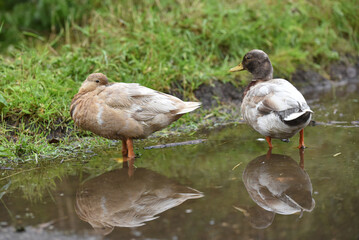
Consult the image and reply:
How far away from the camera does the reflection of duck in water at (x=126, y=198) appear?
11.5 ft

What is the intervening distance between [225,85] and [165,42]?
45.3 inches

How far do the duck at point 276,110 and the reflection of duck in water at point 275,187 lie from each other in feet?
0.86

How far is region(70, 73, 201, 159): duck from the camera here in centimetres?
481

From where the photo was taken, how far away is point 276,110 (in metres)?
4.70

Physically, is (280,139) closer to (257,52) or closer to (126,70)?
(257,52)

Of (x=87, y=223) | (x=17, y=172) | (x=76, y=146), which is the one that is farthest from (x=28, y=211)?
(x=76, y=146)

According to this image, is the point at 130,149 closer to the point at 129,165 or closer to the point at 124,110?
the point at 129,165

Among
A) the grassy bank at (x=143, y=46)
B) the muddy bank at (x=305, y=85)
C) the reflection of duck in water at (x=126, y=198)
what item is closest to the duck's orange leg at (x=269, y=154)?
the reflection of duck in water at (x=126, y=198)

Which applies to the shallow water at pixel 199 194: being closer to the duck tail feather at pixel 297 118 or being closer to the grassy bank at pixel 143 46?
the duck tail feather at pixel 297 118

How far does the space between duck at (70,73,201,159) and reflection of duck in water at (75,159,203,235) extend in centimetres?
49

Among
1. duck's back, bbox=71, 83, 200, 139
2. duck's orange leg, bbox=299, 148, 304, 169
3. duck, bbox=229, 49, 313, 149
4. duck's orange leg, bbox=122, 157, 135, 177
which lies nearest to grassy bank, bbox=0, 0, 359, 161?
duck's back, bbox=71, 83, 200, 139

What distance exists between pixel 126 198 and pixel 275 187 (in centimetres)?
124

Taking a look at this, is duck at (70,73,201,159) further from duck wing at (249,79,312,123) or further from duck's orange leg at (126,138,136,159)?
duck wing at (249,79,312,123)

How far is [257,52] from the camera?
575cm
